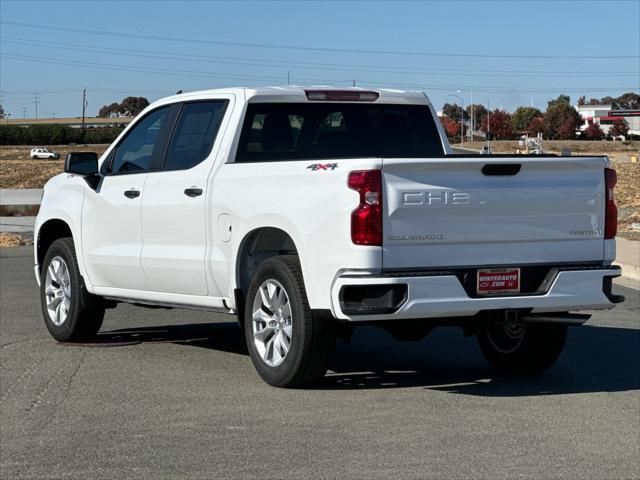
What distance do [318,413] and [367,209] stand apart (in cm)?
133

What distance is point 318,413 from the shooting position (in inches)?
300

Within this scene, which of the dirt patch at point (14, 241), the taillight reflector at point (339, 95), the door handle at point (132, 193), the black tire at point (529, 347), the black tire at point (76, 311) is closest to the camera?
the black tire at point (529, 347)

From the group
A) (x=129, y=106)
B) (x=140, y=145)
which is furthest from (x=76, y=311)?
(x=129, y=106)

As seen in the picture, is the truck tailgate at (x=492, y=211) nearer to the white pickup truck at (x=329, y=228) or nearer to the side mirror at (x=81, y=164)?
the white pickup truck at (x=329, y=228)

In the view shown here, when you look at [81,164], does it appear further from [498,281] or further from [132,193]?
[498,281]

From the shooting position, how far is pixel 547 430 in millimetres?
7188

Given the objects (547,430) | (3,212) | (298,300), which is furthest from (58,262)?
(3,212)

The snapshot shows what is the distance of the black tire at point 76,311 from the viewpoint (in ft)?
34.5

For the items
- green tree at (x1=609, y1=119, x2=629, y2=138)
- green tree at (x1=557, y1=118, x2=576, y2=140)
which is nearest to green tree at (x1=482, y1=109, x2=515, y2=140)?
green tree at (x1=557, y1=118, x2=576, y2=140)

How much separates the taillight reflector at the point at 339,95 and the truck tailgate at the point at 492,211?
2.07 metres

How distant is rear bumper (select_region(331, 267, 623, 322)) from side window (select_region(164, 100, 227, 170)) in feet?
7.16

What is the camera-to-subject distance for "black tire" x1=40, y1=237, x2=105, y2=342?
10.5 m

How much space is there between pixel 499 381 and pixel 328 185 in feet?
7.40

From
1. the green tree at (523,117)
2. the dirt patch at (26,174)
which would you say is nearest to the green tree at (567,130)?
the green tree at (523,117)
